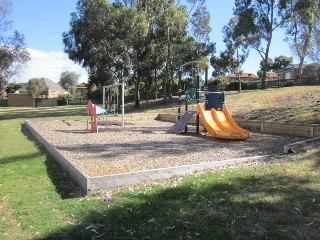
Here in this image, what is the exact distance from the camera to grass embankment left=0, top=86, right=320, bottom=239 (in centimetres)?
379

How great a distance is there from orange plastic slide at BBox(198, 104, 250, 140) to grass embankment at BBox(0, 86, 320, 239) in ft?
14.0

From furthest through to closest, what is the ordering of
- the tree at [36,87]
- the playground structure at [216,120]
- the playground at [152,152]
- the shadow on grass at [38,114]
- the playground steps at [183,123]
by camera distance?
the tree at [36,87] < the shadow on grass at [38,114] < the playground steps at [183,123] < the playground structure at [216,120] < the playground at [152,152]

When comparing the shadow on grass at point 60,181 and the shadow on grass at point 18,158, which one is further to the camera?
the shadow on grass at point 18,158

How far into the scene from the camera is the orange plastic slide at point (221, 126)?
1060cm

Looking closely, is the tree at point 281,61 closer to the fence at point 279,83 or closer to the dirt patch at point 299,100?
the fence at point 279,83

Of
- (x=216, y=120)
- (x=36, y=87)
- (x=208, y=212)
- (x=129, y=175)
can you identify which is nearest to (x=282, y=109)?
(x=216, y=120)

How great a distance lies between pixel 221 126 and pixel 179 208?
291 inches

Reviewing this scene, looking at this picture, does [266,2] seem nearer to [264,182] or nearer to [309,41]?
[309,41]

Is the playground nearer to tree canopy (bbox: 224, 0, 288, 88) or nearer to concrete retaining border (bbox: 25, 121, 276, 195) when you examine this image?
concrete retaining border (bbox: 25, 121, 276, 195)

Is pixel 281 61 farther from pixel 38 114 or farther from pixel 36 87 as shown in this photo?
pixel 38 114

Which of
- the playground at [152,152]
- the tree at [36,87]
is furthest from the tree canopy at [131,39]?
the tree at [36,87]

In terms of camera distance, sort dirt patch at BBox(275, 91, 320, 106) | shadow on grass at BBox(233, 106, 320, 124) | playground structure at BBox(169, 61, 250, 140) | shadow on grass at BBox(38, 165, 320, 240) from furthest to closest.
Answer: dirt patch at BBox(275, 91, 320, 106), shadow on grass at BBox(233, 106, 320, 124), playground structure at BBox(169, 61, 250, 140), shadow on grass at BBox(38, 165, 320, 240)

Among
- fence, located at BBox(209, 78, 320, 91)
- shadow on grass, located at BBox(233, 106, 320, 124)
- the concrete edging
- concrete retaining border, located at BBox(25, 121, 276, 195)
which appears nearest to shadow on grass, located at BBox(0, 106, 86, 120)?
shadow on grass, located at BBox(233, 106, 320, 124)

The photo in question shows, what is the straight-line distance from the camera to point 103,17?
26.8 m
